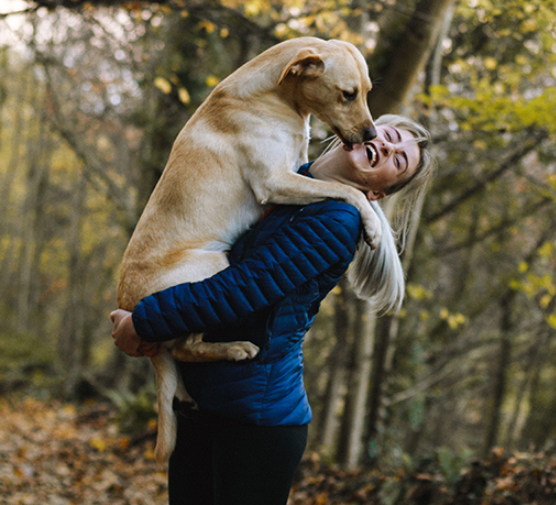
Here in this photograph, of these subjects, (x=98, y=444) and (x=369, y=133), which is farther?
(x=98, y=444)

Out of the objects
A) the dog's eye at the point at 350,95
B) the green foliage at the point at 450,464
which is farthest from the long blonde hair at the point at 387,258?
the green foliage at the point at 450,464

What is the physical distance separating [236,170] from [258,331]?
29.8 inches

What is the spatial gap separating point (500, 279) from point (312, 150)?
7092 millimetres

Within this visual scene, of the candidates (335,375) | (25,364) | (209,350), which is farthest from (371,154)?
(25,364)

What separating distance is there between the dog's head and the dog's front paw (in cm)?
95

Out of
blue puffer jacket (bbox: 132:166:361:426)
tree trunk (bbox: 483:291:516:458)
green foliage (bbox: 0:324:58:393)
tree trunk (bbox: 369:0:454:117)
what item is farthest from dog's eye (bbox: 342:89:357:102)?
green foliage (bbox: 0:324:58:393)

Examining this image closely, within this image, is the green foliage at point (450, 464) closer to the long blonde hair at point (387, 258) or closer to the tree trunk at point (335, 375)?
the tree trunk at point (335, 375)

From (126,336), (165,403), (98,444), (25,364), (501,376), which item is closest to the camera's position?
(126,336)

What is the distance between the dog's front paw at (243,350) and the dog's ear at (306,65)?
3.55ft

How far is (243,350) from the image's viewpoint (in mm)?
1642

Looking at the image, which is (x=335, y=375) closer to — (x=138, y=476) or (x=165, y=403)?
(x=138, y=476)

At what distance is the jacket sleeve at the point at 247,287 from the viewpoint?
1.55 metres

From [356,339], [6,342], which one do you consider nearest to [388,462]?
[356,339]

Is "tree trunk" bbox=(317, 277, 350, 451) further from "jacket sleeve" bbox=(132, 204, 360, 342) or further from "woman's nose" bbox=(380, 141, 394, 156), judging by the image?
"jacket sleeve" bbox=(132, 204, 360, 342)
